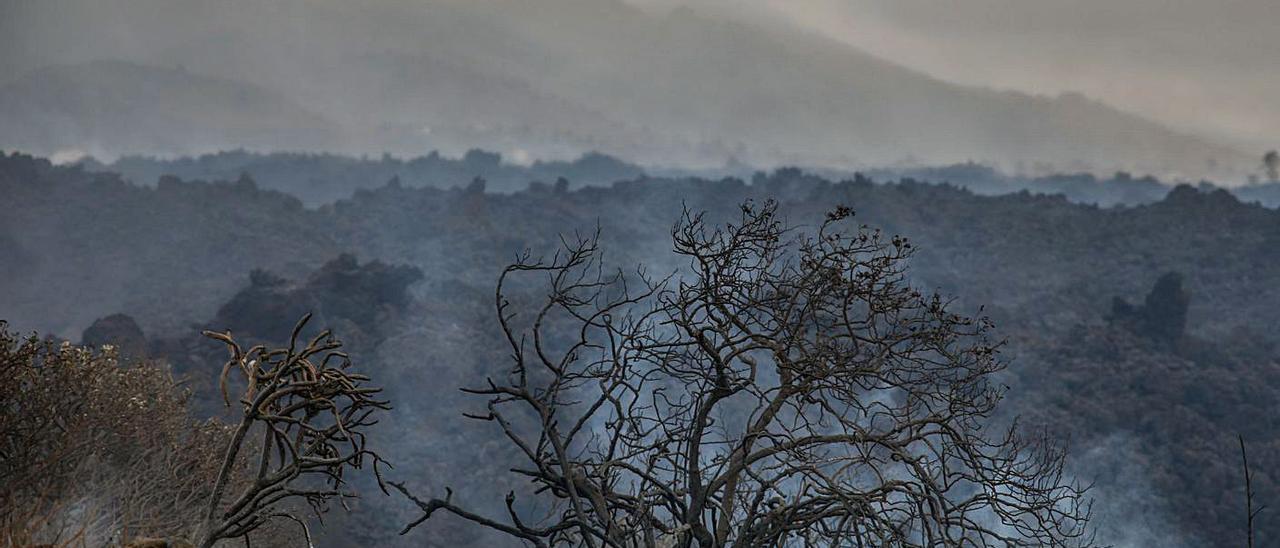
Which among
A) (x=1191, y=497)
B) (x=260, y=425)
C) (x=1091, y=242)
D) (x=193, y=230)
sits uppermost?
(x=1091, y=242)

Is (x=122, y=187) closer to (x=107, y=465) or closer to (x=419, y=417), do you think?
(x=419, y=417)

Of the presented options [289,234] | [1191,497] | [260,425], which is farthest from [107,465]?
[289,234]

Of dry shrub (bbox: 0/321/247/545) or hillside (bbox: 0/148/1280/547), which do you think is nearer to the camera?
dry shrub (bbox: 0/321/247/545)

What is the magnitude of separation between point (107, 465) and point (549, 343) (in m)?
52.8

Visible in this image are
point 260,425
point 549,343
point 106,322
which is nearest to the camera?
point 260,425

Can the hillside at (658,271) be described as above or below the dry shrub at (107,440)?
above

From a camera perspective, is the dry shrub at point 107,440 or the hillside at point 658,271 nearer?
the dry shrub at point 107,440

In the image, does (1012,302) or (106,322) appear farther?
(1012,302)

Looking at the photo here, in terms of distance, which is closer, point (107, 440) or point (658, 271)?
point (107, 440)

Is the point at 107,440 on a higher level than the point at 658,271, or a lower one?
lower

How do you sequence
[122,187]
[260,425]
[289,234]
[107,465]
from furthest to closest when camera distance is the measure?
[122,187] < [289,234] < [260,425] < [107,465]

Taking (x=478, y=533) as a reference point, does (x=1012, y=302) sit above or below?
above

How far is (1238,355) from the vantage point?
6938 centimetres

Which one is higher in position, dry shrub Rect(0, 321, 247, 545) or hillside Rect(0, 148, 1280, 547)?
hillside Rect(0, 148, 1280, 547)
